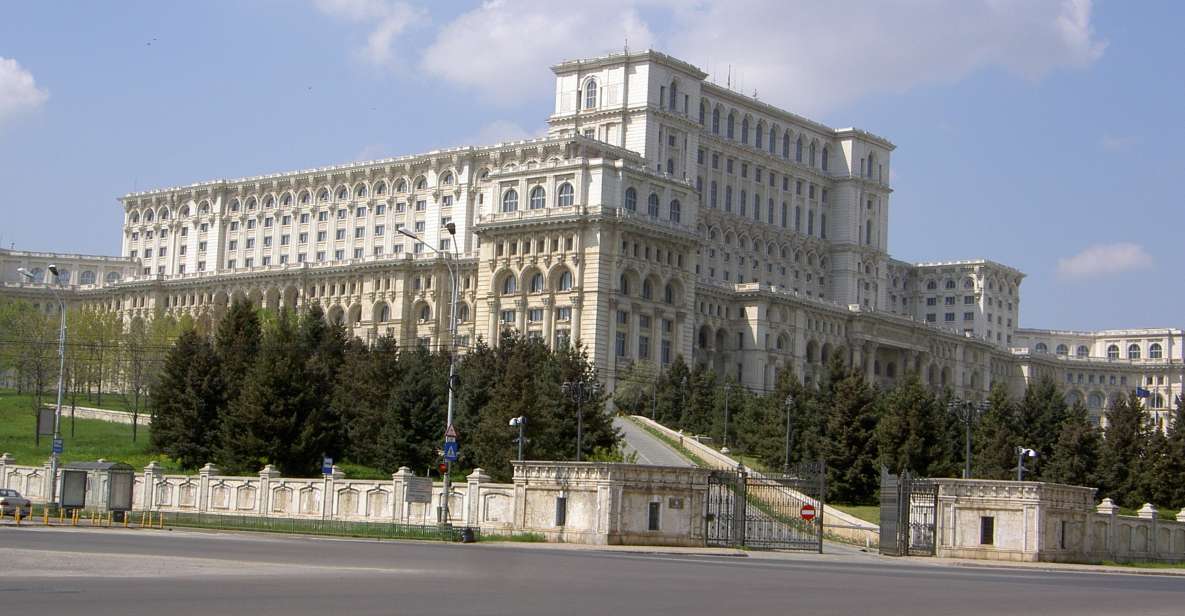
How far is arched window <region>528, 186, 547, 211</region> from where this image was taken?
132 metres

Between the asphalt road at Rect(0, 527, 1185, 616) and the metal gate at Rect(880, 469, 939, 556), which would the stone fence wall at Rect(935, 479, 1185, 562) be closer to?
the metal gate at Rect(880, 469, 939, 556)

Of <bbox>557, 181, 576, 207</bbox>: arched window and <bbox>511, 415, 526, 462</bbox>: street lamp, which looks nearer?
<bbox>511, 415, 526, 462</bbox>: street lamp

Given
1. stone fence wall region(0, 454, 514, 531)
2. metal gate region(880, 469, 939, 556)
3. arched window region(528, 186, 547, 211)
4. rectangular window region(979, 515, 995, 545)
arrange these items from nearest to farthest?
rectangular window region(979, 515, 995, 545), metal gate region(880, 469, 939, 556), stone fence wall region(0, 454, 514, 531), arched window region(528, 186, 547, 211)

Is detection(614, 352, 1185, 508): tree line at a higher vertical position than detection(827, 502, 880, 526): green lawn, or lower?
higher

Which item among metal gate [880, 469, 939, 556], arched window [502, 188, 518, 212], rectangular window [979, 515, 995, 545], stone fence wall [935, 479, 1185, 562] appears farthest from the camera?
arched window [502, 188, 518, 212]

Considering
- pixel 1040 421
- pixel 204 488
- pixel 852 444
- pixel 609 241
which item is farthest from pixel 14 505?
pixel 609 241

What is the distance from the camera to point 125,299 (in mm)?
169000

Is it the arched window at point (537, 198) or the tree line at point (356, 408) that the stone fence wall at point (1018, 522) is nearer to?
the tree line at point (356, 408)

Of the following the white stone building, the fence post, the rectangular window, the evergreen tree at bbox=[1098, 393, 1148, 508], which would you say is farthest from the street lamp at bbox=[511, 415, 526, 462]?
the white stone building

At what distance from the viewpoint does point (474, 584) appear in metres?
27.7

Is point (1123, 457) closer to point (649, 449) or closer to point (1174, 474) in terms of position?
point (1174, 474)

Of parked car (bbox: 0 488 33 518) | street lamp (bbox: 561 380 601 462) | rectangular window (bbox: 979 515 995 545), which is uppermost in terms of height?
street lamp (bbox: 561 380 601 462)

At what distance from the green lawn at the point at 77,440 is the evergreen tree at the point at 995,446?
45310 mm

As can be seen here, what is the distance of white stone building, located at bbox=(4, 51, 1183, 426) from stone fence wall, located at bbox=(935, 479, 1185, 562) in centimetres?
6986
